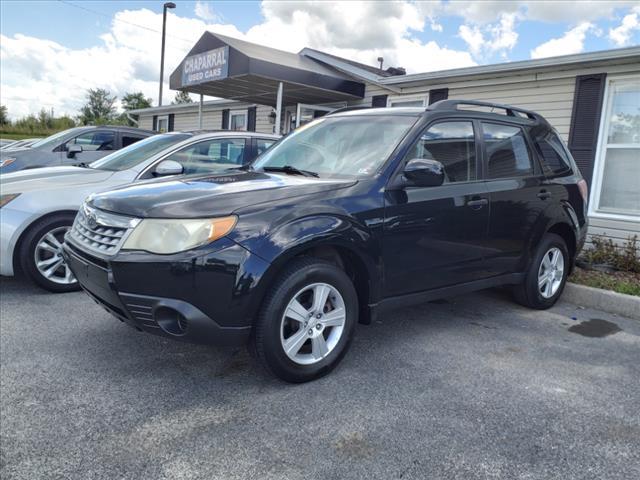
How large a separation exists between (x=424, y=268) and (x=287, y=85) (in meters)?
8.43

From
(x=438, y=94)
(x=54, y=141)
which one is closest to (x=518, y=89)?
(x=438, y=94)

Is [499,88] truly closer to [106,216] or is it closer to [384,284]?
[384,284]

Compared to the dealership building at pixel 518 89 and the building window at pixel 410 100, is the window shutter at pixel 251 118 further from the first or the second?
the building window at pixel 410 100

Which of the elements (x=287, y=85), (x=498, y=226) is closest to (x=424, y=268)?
(x=498, y=226)

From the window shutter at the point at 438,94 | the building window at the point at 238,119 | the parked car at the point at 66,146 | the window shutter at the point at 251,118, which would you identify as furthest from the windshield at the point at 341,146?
the building window at the point at 238,119

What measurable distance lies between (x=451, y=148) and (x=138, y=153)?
11.3 feet

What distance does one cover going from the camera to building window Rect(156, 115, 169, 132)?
2073 cm

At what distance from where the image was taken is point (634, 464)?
2344 mm

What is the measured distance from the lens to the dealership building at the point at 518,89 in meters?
7.15

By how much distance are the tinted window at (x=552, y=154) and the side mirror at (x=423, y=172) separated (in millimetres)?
1834

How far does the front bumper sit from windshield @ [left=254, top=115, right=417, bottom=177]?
1104 mm

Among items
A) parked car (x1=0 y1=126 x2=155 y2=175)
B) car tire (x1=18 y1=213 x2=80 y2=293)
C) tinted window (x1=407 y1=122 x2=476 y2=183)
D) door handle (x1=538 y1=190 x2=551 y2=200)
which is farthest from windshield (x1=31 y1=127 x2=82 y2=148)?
door handle (x1=538 y1=190 x2=551 y2=200)

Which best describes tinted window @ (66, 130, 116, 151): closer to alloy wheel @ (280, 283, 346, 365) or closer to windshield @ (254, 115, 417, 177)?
windshield @ (254, 115, 417, 177)

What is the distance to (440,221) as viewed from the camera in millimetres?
3596
